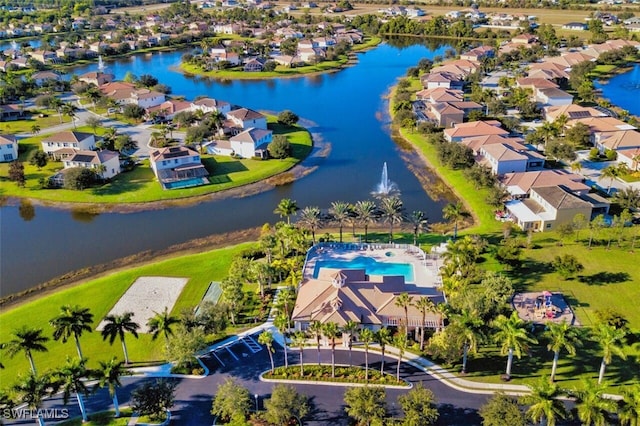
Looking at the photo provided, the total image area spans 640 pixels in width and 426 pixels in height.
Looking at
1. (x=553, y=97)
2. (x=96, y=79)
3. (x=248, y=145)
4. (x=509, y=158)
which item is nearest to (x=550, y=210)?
(x=509, y=158)

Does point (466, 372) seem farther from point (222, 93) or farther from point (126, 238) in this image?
point (222, 93)

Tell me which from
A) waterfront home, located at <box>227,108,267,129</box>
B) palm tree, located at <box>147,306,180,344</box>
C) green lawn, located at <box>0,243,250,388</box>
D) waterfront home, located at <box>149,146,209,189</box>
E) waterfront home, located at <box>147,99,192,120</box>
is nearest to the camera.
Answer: palm tree, located at <box>147,306,180,344</box>

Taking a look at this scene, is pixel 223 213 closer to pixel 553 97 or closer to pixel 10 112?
pixel 10 112

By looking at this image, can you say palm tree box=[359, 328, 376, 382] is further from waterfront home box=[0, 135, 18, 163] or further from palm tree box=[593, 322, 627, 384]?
waterfront home box=[0, 135, 18, 163]

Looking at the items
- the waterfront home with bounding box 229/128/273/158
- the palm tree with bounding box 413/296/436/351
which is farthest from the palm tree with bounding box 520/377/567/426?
the waterfront home with bounding box 229/128/273/158

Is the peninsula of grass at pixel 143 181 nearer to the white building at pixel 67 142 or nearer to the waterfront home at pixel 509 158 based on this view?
the white building at pixel 67 142

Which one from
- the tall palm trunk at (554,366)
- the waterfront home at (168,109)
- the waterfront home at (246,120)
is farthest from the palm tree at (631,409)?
the waterfront home at (168,109)

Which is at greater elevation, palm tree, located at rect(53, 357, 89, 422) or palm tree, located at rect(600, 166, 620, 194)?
palm tree, located at rect(600, 166, 620, 194)
